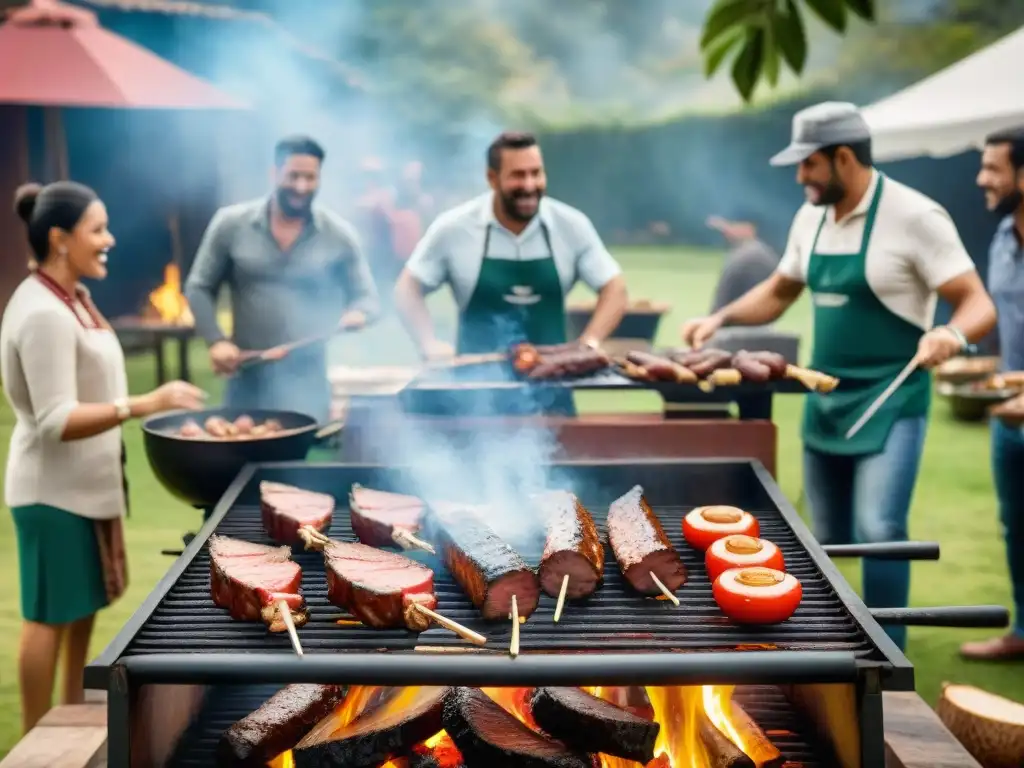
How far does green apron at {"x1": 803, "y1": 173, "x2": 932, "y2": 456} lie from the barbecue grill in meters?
1.36

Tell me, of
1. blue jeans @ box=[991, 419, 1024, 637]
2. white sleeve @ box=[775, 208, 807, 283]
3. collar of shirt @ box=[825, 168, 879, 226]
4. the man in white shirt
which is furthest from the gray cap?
blue jeans @ box=[991, 419, 1024, 637]

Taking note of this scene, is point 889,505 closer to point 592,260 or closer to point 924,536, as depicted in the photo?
A: point 592,260

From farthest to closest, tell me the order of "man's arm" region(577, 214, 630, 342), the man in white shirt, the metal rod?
"man's arm" region(577, 214, 630, 342) < the man in white shirt < the metal rod

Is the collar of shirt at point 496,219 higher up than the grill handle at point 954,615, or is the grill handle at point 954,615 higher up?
the collar of shirt at point 496,219

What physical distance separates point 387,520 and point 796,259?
271 cm

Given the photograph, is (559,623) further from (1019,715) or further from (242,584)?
(1019,715)

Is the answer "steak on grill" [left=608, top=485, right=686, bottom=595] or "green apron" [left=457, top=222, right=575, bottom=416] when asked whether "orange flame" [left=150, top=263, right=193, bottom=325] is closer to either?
"green apron" [left=457, top=222, right=575, bottom=416]

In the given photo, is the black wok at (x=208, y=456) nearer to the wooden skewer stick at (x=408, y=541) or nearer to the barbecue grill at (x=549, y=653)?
the barbecue grill at (x=549, y=653)

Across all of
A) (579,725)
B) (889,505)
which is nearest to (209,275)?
(889,505)

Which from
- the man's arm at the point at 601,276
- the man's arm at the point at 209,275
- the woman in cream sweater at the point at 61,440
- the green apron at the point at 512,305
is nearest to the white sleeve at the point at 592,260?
the man's arm at the point at 601,276

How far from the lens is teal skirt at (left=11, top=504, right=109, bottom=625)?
3.66 m

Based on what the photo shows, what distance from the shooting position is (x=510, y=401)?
4.02m

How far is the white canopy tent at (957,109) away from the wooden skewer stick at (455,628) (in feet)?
27.9

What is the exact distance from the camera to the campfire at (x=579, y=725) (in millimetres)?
2293
